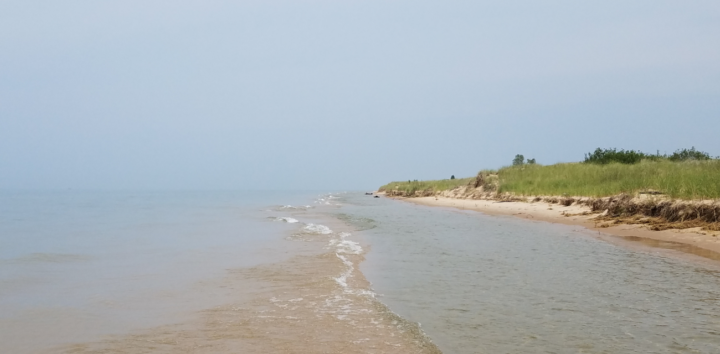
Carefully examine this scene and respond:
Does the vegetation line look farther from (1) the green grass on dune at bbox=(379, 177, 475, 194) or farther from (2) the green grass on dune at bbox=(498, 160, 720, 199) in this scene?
(1) the green grass on dune at bbox=(379, 177, 475, 194)

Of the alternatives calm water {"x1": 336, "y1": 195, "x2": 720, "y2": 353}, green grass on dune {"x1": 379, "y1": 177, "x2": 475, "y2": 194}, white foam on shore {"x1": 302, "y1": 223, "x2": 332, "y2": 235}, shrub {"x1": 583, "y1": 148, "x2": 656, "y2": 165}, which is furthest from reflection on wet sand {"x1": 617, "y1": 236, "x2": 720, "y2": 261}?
green grass on dune {"x1": 379, "y1": 177, "x2": 475, "y2": 194}

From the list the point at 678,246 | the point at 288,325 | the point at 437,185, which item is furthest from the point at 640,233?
the point at 437,185

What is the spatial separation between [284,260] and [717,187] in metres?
12.6

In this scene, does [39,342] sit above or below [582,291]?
below

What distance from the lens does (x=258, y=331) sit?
6.36 metres

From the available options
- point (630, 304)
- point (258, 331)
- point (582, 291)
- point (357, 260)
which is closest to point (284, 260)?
point (357, 260)

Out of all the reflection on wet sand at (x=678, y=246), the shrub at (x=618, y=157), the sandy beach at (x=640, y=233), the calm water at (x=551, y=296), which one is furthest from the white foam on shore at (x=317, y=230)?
the shrub at (x=618, y=157)

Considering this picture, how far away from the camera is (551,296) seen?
7.81 m

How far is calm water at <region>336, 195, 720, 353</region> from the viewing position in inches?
225

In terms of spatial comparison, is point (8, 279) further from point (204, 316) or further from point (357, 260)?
point (357, 260)

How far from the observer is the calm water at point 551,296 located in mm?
5727

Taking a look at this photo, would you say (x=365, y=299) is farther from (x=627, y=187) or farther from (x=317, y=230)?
(x=627, y=187)

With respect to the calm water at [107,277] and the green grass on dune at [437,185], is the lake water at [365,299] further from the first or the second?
the green grass on dune at [437,185]

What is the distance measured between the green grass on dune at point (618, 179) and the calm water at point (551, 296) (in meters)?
5.12
